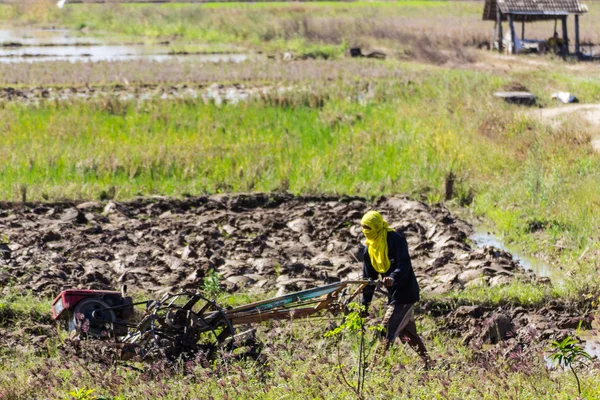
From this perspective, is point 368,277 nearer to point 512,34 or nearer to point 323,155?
point 323,155

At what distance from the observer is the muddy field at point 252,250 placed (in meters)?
8.12

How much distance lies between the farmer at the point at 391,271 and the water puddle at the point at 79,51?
20.1 metres

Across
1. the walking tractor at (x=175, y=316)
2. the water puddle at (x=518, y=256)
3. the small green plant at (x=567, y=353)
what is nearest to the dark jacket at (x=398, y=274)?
the walking tractor at (x=175, y=316)

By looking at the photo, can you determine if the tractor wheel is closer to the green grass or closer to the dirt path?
the green grass

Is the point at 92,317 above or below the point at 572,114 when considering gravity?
above

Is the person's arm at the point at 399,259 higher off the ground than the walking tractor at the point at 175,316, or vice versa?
the person's arm at the point at 399,259

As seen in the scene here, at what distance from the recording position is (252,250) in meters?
9.89

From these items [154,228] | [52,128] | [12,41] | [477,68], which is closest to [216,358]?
[154,228]

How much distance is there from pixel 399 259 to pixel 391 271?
0.15 m

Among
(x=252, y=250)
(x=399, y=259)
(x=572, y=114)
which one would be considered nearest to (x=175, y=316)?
(x=399, y=259)

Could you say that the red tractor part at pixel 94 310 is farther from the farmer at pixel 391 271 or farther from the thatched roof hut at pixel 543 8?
the thatched roof hut at pixel 543 8

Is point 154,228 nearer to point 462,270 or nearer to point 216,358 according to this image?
point 462,270

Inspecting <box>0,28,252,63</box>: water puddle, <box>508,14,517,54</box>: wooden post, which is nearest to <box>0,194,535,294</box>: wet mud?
<box>0,28,252,63</box>: water puddle

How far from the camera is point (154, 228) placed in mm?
10641
